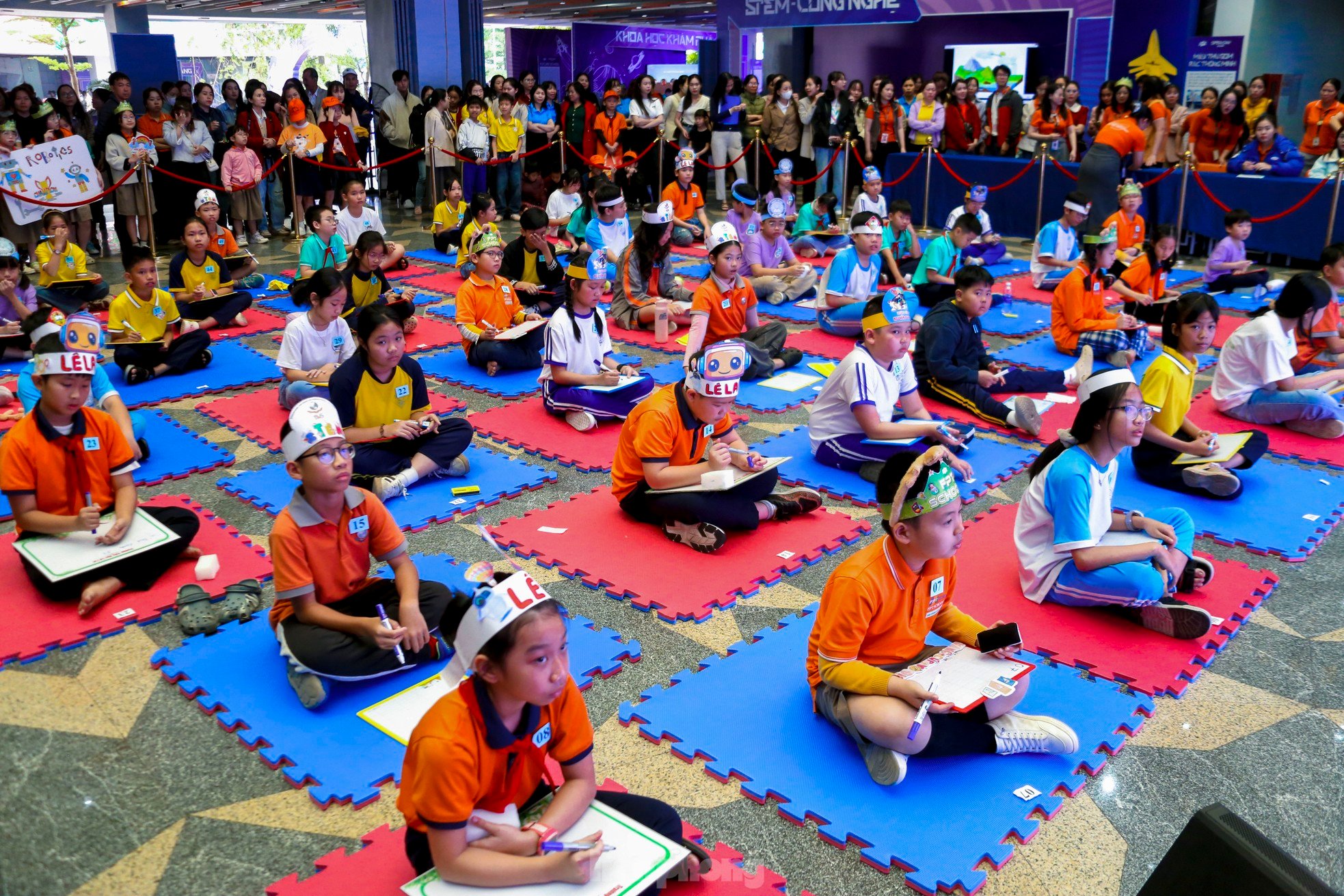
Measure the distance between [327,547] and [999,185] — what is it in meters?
13.5

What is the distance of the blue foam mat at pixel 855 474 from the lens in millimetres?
Answer: 6559

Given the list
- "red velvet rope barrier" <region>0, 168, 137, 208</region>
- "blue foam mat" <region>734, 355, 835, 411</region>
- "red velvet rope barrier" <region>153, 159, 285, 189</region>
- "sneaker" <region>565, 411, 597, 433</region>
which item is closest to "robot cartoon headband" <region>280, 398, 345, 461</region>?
"sneaker" <region>565, 411, 597, 433</region>

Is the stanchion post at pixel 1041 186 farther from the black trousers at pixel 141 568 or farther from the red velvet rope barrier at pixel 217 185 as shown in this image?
the black trousers at pixel 141 568

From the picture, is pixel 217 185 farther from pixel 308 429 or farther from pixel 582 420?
pixel 308 429

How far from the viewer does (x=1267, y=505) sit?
6.31 m

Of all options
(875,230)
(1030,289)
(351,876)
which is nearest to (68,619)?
(351,876)

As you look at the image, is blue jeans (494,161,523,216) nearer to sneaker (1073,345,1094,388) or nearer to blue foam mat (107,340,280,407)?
blue foam mat (107,340,280,407)

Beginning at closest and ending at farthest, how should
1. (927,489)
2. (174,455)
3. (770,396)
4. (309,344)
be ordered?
(927,489), (174,455), (309,344), (770,396)

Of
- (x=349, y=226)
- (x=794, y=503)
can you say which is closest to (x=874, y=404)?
(x=794, y=503)

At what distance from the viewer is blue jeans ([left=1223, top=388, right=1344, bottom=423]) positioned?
7363mm

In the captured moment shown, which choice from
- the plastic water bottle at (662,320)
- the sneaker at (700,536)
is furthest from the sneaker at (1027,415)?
the plastic water bottle at (662,320)

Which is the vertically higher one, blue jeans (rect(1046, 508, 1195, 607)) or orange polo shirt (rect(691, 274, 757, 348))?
orange polo shirt (rect(691, 274, 757, 348))

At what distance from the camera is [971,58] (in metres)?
20.4

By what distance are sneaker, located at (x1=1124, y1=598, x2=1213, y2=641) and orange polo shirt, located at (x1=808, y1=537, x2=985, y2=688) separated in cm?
123
